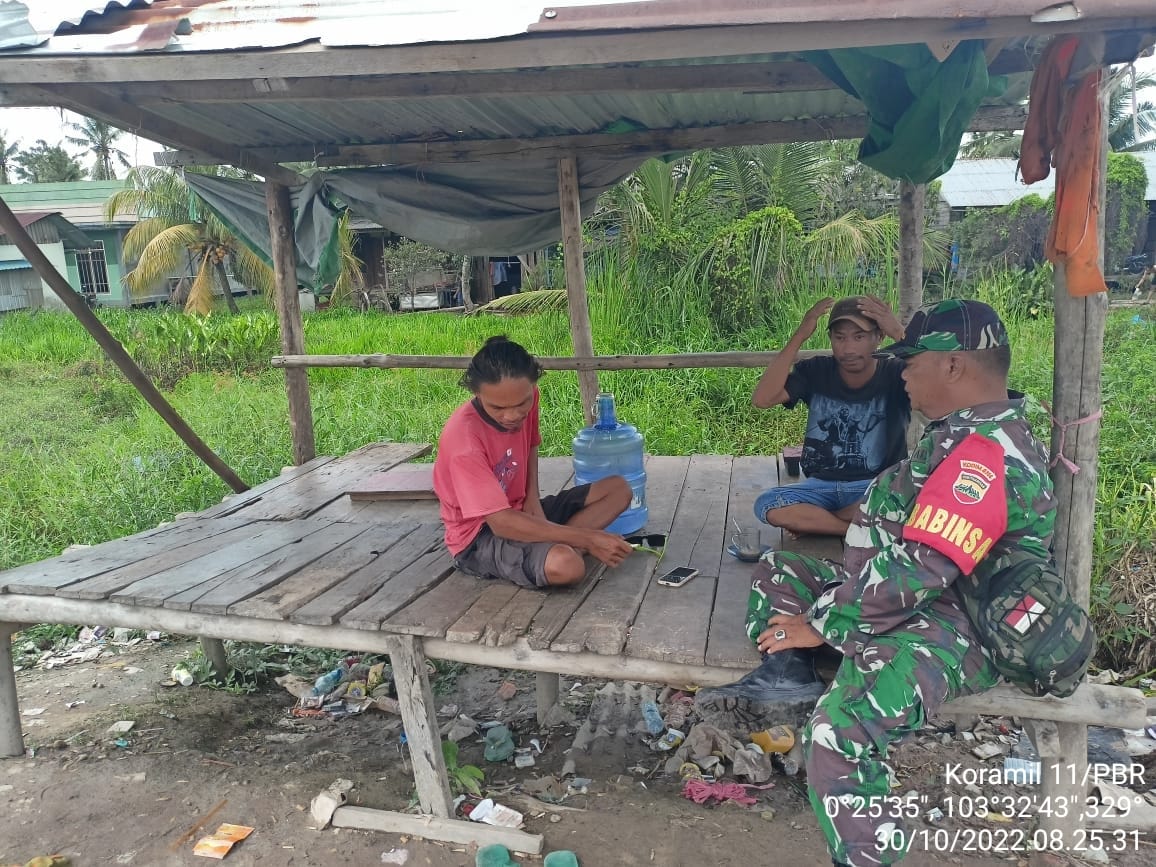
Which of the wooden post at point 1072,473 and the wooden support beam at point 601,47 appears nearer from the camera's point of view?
the wooden support beam at point 601,47

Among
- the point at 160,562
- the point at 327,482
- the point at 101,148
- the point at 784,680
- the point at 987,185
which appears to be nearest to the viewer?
the point at 784,680

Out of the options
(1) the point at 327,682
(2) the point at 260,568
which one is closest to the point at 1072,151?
(2) the point at 260,568

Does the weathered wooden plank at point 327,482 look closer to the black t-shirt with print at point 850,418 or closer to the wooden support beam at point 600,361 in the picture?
the wooden support beam at point 600,361

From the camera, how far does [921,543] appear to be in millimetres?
2104

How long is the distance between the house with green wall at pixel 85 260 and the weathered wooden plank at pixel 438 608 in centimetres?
2039

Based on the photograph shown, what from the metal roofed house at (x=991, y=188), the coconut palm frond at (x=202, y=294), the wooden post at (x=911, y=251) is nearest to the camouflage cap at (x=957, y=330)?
the wooden post at (x=911, y=251)

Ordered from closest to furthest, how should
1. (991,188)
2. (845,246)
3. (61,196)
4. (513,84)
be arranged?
(513,84) < (845,246) < (991,188) < (61,196)

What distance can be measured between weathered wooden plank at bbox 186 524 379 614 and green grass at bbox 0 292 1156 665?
2.46m

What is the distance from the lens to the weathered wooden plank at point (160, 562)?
3.27 m

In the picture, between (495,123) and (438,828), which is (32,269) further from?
(438,828)

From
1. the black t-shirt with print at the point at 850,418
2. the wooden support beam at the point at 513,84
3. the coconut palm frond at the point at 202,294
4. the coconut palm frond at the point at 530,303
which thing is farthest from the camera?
the coconut palm frond at the point at 202,294

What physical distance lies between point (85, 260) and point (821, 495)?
2405 cm

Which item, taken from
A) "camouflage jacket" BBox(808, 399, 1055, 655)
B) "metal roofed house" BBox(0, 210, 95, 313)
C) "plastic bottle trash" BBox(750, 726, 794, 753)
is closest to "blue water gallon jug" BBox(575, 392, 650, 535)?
"plastic bottle trash" BBox(750, 726, 794, 753)

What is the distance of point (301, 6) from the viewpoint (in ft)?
7.73
